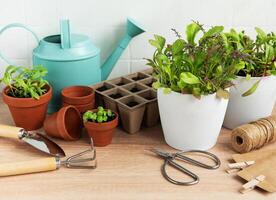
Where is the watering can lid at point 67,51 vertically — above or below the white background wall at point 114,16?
below

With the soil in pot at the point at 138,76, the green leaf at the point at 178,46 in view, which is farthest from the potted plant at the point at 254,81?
the soil in pot at the point at 138,76

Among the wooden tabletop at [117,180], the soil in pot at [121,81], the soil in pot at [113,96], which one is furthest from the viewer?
the soil in pot at [121,81]

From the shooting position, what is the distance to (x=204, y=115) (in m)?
0.79

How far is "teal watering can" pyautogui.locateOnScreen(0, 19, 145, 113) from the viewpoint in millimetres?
940

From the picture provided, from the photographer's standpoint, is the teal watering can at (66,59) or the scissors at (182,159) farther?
the teal watering can at (66,59)

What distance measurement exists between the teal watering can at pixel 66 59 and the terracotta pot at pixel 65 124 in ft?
0.36

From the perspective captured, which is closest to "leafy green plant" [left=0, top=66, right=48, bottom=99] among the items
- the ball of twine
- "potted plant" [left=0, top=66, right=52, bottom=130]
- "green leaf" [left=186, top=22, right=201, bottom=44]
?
"potted plant" [left=0, top=66, right=52, bottom=130]

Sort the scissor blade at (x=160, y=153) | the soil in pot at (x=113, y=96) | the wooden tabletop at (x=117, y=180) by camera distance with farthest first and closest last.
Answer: the soil in pot at (x=113, y=96) < the scissor blade at (x=160, y=153) < the wooden tabletop at (x=117, y=180)

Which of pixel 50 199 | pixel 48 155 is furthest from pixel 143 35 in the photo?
pixel 50 199

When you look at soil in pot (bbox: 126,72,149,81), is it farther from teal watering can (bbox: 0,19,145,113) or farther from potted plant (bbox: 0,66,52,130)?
potted plant (bbox: 0,66,52,130)

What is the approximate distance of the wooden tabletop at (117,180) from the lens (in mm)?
715

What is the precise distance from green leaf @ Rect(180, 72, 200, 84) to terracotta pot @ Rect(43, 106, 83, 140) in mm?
272

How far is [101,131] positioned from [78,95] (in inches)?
5.9

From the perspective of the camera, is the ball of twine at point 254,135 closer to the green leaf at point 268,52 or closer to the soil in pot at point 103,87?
the green leaf at point 268,52
